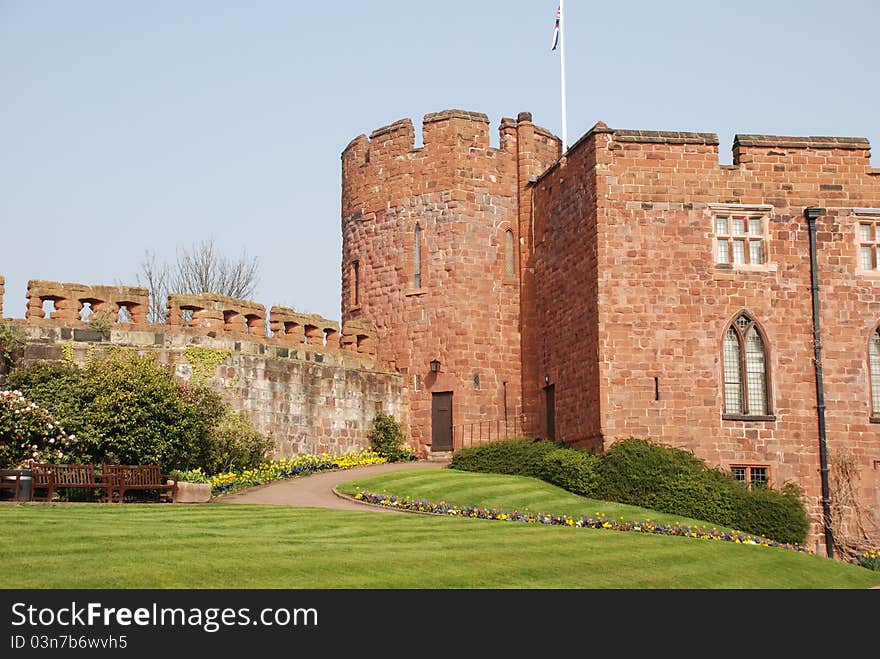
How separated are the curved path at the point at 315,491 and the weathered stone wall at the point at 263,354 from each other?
6.31 feet

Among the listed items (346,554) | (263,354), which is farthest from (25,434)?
(346,554)

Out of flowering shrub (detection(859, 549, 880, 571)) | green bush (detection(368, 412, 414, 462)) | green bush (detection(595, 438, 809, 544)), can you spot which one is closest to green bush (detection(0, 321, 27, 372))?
green bush (detection(368, 412, 414, 462))

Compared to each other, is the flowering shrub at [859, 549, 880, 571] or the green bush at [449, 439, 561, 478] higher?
the green bush at [449, 439, 561, 478]

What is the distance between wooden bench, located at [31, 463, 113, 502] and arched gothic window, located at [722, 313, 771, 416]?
Answer: 564 inches

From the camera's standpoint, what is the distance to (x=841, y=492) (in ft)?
87.7

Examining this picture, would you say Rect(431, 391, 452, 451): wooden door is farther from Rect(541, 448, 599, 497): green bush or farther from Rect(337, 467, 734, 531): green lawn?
Rect(541, 448, 599, 497): green bush

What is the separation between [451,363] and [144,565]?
18.5 meters

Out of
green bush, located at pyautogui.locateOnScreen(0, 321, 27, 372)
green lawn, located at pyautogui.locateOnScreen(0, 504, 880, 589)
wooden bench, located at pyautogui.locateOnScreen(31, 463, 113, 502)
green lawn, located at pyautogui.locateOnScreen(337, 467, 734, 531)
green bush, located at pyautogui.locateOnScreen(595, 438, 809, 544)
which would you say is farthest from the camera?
green bush, located at pyautogui.locateOnScreen(0, 321, 27, 372)

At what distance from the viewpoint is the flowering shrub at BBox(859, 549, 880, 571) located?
24.8 m

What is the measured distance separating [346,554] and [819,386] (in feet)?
50.8

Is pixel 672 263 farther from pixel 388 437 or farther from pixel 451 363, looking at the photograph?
pixel 388 437

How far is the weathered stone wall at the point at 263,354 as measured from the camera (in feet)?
91.9
